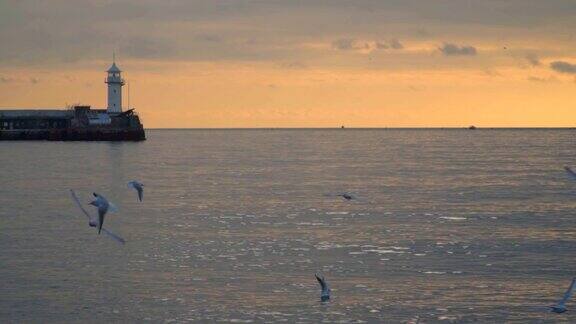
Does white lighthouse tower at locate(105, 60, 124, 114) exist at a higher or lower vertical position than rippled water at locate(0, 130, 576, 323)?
higher

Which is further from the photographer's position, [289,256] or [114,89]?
[114,89]

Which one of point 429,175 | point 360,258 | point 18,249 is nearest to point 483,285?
point 360,258

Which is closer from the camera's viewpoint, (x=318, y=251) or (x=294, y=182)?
(x=318, y=251)

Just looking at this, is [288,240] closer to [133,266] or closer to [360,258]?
[360,258]

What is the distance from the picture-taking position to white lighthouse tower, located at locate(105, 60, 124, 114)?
150 metres

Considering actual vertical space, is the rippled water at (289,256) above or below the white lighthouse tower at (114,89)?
below

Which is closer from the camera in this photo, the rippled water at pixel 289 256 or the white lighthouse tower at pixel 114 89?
the rippled water at pixel 289 256

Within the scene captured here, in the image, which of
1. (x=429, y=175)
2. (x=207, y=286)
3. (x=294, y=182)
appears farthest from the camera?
(x=429, y=175)

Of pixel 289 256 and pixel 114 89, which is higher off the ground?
pixel 114 89

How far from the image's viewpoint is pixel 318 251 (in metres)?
33.4

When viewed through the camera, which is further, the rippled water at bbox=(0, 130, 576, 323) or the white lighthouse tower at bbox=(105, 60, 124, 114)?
the white lighthouse tower at bbox=(105, 60, 124, 114)

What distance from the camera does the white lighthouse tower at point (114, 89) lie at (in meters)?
150

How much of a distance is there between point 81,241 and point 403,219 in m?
14.9

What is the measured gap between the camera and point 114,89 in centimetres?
15250
